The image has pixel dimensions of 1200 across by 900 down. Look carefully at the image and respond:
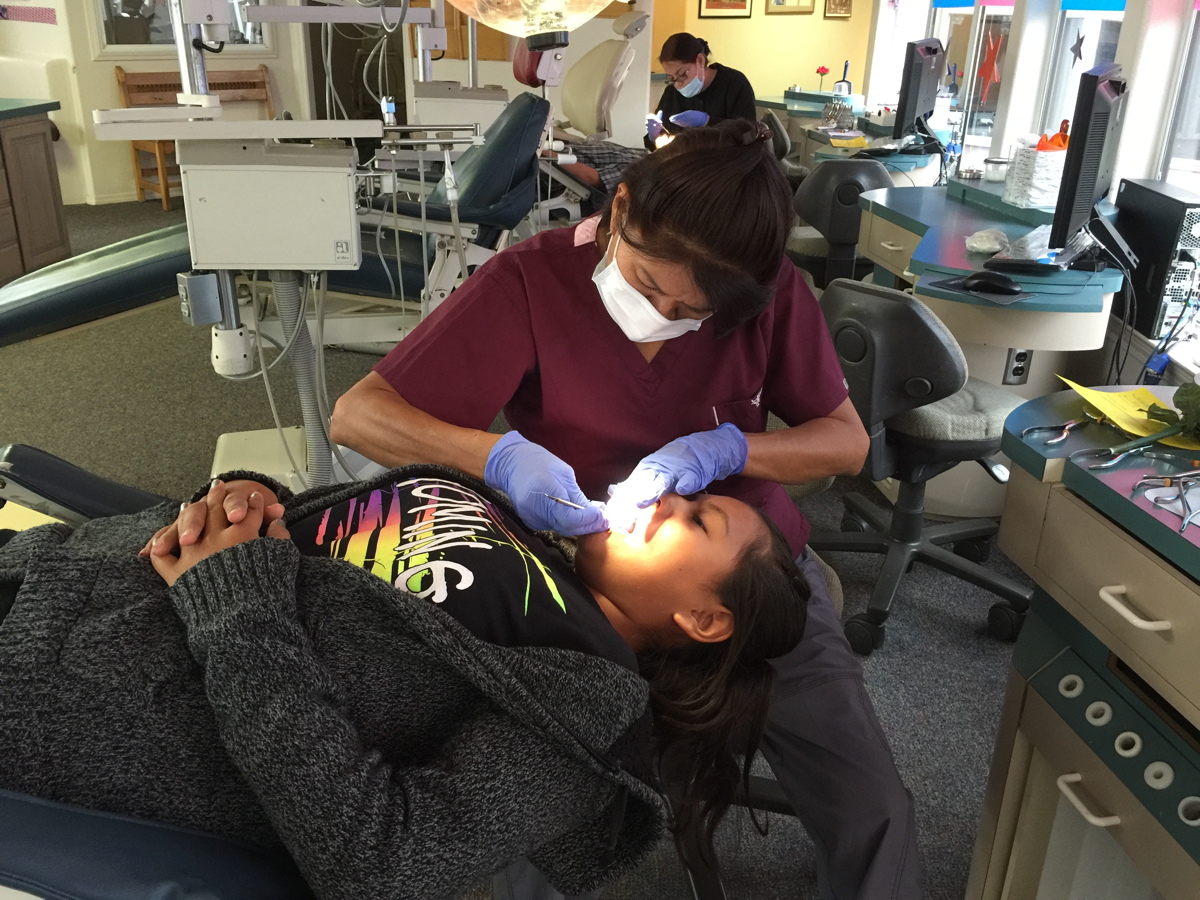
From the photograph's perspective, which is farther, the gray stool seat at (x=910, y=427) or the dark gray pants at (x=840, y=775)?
the gray stool seat at (x=910, y=427)

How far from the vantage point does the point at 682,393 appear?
4.59ft

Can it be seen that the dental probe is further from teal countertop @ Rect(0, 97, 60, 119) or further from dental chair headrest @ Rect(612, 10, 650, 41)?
teal countertop @ Rect(0, 97, 60, 119)

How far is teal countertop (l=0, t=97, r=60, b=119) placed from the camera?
15.1 ft

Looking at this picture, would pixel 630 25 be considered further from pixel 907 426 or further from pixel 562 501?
pixel 562 501

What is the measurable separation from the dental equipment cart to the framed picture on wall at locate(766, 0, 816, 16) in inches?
276

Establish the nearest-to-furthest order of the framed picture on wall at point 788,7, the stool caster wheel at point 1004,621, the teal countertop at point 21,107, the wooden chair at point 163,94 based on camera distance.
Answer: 1. the stool caster wheel at point 1004,621
2. the teal countertop at point 21,107
3. the wooden chair at point 163,94
4. the framed picture on wall at point 788,7

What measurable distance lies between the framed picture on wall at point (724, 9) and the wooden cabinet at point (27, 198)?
4.98 m

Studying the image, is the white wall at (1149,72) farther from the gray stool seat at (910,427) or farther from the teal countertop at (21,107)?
the teal countertop at (21,107)

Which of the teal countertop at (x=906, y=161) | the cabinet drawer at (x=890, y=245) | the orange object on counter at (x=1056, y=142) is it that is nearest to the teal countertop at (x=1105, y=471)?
the cabinet drawer at (x=890, y=245)

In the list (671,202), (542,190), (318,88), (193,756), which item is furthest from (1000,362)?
(318,88)

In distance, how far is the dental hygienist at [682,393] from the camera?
116 centimetres

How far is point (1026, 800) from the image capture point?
126 cm

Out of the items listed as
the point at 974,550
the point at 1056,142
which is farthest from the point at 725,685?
the point at 1056,142

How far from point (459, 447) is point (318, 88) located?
7.34 metres
